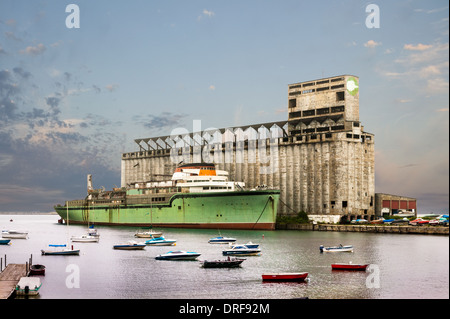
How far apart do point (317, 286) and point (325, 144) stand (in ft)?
284

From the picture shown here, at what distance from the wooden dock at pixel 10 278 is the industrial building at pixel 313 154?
82.7 m

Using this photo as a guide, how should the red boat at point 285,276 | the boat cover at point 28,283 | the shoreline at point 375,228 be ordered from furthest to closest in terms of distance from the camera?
the shoreline at point 375,228, the red boat at point 285,276, the boat cover at point 28,283

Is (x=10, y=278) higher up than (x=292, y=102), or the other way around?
(x=292, y=102)

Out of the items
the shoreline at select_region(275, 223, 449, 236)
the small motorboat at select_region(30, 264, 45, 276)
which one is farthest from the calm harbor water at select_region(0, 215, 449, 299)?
the shoreline at select_region(275, 223, 449, 236)

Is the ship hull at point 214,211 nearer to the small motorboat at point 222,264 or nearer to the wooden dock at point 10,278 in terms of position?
the small motorboat at point 222,264

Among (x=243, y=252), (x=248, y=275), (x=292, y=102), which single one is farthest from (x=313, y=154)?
(x=248, y=275)

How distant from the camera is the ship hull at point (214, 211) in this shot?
4218 inches

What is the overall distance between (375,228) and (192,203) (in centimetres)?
3857

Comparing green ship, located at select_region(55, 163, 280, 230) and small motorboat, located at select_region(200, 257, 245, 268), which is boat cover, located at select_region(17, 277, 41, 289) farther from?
green ship, located at select_region(55, 163, 280, 230)

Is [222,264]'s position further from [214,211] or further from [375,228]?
[375,228]

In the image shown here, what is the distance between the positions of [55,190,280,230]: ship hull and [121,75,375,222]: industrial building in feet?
39.9

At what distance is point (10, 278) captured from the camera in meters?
44.0

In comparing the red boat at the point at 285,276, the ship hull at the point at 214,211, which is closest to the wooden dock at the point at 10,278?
the red boat at the point at 285,276

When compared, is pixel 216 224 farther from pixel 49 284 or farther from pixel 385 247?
pixel 49 284
